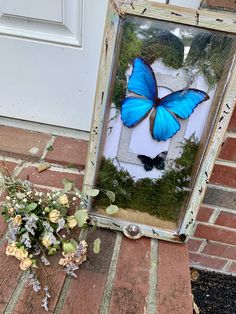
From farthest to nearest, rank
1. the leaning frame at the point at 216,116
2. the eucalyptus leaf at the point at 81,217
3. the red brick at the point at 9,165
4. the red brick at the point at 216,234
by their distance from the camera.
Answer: the red brick at the point at 216,234 < the red brick at the point at 9,165 < the eucalyptus leaf at the point at 81,217 < the leaning frame at the point at 216,116

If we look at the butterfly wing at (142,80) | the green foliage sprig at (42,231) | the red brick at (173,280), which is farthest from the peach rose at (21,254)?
the butterfly wing at (142,80)

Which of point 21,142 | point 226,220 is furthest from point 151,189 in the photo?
point 21,142

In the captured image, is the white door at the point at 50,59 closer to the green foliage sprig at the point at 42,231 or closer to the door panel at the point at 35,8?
the door panel at the point at 35,8

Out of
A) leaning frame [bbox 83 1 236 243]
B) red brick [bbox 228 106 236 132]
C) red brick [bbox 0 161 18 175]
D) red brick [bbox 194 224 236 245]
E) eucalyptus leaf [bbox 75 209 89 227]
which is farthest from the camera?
red brick [bbox 194 224 236 245]

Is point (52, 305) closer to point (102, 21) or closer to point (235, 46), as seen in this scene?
point (235, 46)

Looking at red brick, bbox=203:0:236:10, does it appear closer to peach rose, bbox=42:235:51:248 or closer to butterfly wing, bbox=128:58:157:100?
butterfly wing, bbox=128:58:157:100

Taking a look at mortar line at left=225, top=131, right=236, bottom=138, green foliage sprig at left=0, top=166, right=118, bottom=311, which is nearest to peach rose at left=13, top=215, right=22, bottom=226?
green foliage sprig at left=0, top=166, right=118, bottom=311

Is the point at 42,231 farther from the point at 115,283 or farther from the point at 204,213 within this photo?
the point at 204,213
